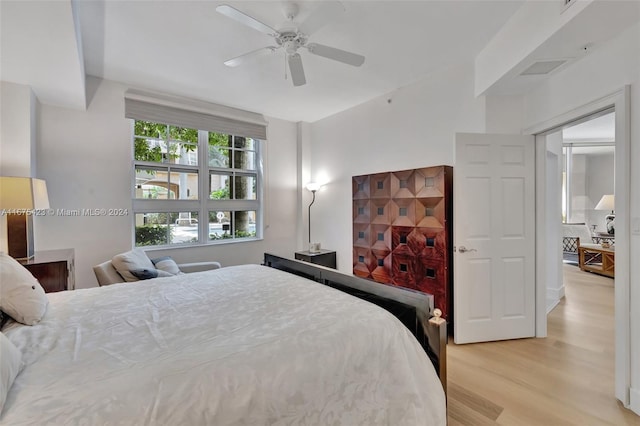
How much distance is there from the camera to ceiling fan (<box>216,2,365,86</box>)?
182cm

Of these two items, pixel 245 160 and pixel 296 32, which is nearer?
pixel 296 32

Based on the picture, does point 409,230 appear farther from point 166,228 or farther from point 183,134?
point 183,134

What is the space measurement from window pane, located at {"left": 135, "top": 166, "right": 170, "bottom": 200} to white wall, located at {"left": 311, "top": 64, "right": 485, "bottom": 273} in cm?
225

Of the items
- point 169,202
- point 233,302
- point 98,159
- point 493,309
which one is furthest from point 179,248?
point 493,309

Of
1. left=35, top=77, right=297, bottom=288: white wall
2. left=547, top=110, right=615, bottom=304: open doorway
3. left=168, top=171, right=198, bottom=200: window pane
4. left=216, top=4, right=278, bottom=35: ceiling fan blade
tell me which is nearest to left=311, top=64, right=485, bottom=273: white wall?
left=168, top=171, right=198, bottom=200: window pane

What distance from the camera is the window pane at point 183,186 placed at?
3.98 metres

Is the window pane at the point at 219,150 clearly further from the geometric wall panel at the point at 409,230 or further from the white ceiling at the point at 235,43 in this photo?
the geometric wall panel at the point at 409,230

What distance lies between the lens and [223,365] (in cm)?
106

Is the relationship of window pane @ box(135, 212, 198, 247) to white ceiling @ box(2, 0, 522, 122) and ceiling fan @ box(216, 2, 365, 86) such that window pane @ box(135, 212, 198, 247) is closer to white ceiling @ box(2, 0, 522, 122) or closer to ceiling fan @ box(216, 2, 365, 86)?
white ceiling @ box(2, 0, 522, 122)

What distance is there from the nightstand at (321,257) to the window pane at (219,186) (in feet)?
4.66

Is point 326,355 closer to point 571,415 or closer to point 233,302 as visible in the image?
point 233,302

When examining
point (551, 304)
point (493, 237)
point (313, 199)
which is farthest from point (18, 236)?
point (551, 304)

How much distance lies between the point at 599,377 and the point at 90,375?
10.3 ft

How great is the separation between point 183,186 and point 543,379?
429 cm
